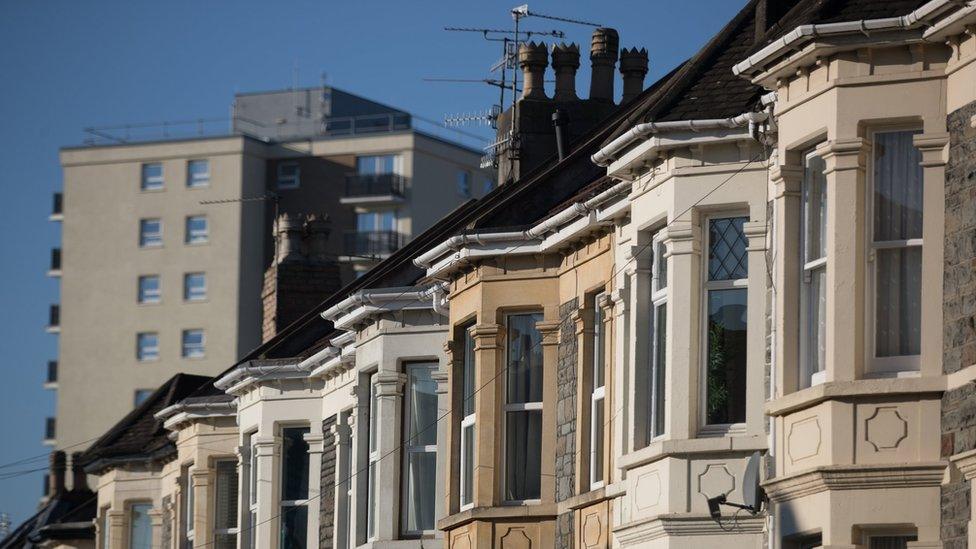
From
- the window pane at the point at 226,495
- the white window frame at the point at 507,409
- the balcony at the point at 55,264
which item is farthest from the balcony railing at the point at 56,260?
the white window frame at the point at 507,409

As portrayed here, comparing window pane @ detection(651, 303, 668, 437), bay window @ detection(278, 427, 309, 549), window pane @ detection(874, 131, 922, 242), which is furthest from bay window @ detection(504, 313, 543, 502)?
bay window @ detection(278, 427, 309, 549)

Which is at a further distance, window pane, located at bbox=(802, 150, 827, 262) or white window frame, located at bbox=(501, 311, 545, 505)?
white window frame, located at bbox=(501, 311, 545, 505)

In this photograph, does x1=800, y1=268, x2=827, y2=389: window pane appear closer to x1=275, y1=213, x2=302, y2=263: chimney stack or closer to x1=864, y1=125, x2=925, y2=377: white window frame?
x1=864, y1=125, x2=925, y2=377: white window frame

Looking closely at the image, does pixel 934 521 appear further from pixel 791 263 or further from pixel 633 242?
pixel 633 242

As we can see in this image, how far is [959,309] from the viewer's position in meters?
15.8

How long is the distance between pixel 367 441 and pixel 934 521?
47.0 feet

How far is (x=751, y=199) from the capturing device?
19.2 meters

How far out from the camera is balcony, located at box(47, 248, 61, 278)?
320 feet

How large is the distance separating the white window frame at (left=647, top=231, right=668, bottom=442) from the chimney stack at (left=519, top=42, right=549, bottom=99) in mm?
13326

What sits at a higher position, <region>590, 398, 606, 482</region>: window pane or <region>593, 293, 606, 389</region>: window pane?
<region>593, 293, 606, 389</region>: window pane

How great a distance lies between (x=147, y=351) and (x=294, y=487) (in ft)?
196

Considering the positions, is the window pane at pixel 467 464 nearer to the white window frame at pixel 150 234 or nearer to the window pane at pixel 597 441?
the window pane at pixel 597 441

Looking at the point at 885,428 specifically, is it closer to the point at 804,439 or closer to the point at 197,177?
the point at 804,439

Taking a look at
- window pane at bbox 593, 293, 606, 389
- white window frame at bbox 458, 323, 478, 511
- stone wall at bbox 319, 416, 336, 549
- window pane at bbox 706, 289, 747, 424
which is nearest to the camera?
window pane at bbox 706, 289, 747, 424
